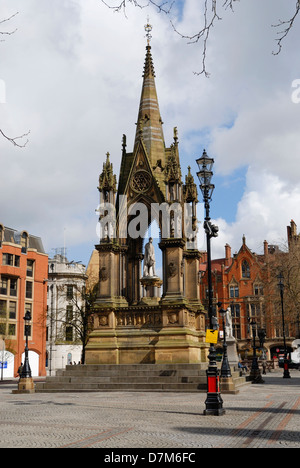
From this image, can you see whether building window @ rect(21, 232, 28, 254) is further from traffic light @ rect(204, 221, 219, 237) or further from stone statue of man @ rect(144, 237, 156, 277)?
traffic light @ rect(204, 221, 219, 237)

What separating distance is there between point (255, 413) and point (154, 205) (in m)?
15.3

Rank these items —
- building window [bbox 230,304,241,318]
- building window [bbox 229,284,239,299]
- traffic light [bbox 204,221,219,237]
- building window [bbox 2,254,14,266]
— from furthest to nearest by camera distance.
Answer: building window [bbox 229,284,239,299], building window [bbox 230,304,241,318], building window [bbox 2,254,14,266], traffic light [bbox 204,221,219,237]

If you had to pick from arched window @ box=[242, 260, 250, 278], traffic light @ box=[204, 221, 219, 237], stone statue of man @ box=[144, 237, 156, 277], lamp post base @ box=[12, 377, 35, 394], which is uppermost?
arched window @ box=[242, 260, 250, 278]

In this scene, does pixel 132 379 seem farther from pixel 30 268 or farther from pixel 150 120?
pixel 30 268

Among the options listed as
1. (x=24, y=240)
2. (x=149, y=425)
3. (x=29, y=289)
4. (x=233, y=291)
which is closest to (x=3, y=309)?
(x=29, y=289)

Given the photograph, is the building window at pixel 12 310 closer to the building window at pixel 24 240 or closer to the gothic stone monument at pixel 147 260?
the building window at pixel 24 240

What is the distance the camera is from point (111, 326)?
2553 centimetres

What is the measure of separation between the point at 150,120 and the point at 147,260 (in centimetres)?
800

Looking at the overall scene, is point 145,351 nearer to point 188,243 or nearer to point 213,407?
point 188,243

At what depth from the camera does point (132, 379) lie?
889 inches

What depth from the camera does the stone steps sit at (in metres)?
21.3

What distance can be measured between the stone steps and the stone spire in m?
10.9

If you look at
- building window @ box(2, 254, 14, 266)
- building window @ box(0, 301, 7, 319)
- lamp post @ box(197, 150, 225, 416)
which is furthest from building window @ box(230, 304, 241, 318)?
lamp post @ box(197, 150, 225, 416)

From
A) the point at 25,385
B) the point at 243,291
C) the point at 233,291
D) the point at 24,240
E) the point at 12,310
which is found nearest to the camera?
the point at 25,385
